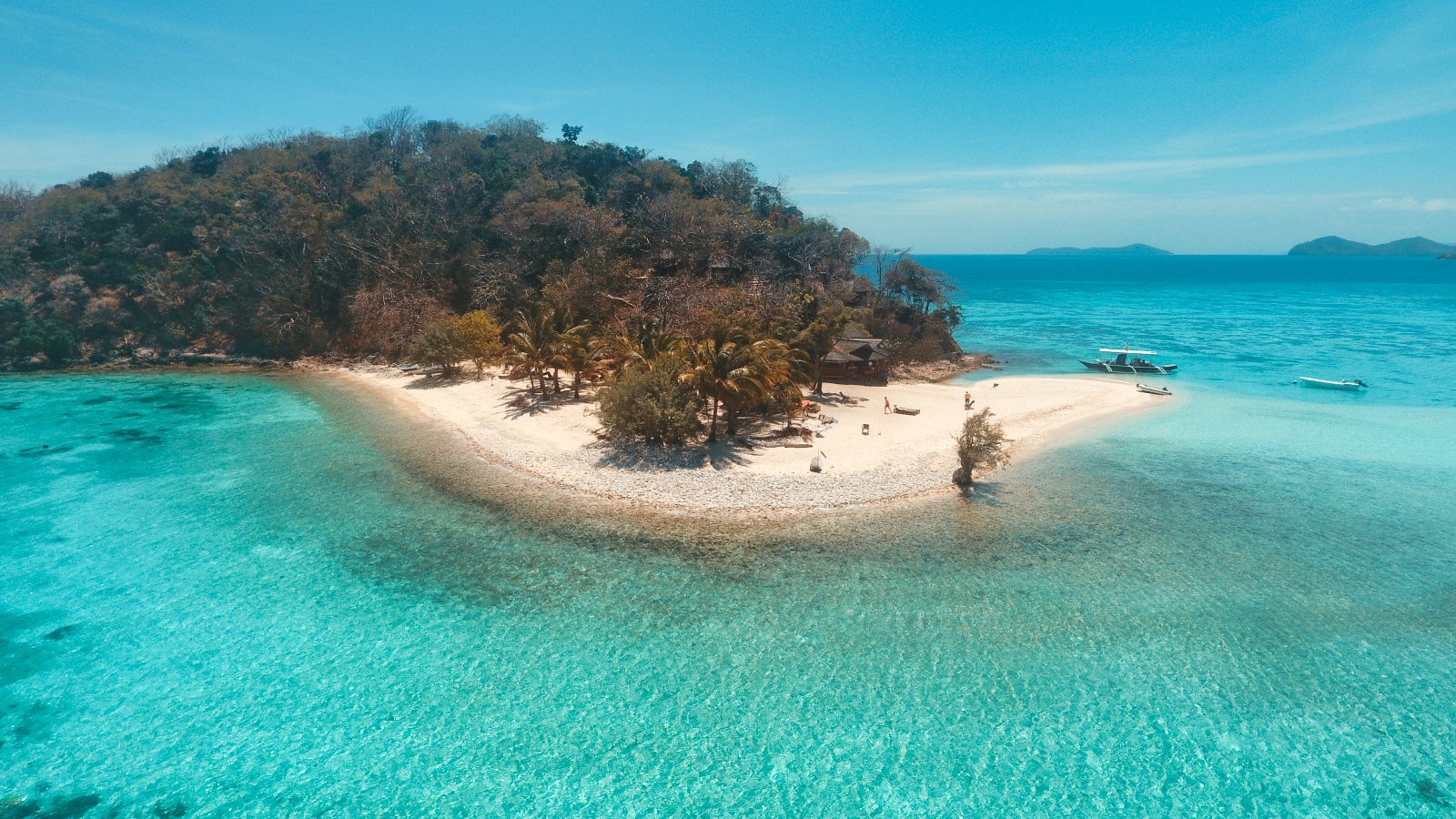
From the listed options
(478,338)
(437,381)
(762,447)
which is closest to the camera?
(762,447)

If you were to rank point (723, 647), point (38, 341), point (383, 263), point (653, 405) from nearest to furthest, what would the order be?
point (723, 647), point (653, 405), point (38, 341), point (383, 263)

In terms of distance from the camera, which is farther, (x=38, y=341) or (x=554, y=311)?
(x=38, y=341)

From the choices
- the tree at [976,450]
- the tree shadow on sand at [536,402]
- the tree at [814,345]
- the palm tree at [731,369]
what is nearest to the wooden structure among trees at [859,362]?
the tree at [814,345]

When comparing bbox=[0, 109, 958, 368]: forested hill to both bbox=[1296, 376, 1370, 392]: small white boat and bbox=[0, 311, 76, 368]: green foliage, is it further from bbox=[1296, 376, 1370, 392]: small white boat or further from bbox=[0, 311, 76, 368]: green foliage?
bbox=[1296, 376, 1370, 392]: small white boat

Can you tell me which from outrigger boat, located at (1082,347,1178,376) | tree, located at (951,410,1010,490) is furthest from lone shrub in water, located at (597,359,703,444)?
outrigger boat, located at (1082,347,1178,376)

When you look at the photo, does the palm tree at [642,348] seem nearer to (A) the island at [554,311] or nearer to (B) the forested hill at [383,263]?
(A) the island at [554,311]

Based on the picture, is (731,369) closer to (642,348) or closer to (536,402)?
(642,348)

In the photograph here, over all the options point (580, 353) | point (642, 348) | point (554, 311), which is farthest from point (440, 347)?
point (642, 348)

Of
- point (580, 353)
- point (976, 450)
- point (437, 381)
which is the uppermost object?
point (580, 353)
